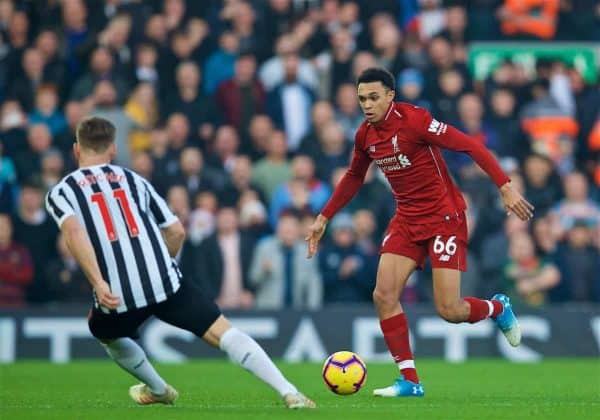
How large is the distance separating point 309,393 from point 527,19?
963cm

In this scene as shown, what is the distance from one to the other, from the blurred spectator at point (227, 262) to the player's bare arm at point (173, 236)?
6.90 m

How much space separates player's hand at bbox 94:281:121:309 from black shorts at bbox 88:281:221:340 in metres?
0.33

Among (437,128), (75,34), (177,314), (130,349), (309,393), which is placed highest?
(75,34)

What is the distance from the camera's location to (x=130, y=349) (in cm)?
893

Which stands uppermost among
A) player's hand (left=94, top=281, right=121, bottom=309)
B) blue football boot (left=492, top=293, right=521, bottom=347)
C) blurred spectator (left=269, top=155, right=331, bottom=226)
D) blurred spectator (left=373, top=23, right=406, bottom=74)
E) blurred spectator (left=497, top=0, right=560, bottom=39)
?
blurred spectator (left=497, top=0, right=560, bottom=39)

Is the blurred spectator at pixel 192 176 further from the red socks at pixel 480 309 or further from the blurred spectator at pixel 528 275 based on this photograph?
the red socks at pixel 480 309

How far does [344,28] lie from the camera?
18.1 meters

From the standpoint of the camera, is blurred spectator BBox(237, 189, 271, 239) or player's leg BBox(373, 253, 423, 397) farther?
blurred spectator BBox(237, 189, 271, 239)

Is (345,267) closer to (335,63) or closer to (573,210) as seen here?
(573,210)

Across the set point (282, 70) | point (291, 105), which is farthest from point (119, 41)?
point (291, 105)

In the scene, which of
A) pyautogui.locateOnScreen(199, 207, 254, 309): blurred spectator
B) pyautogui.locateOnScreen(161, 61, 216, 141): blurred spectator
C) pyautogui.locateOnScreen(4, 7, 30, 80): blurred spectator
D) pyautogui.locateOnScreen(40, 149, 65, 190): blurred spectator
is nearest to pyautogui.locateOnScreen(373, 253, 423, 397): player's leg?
pyautogui.locateOnScreen(199, 207, 254, 309): blurred spectator

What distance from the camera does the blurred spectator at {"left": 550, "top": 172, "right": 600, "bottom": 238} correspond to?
16266 mm

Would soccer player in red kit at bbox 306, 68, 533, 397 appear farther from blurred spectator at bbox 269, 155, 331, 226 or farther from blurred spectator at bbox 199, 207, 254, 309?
blurred spectator at bbox 269, 155, 331, 226

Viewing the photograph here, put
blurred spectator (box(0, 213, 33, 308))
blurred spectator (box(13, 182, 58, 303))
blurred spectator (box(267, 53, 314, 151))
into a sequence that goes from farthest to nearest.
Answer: blurred spectator (box(267, 53, 314, 151)) → blurred spectator (box(13, 182, 58, 303)) → blurred spectator (box(0, 213, 33, 308))
